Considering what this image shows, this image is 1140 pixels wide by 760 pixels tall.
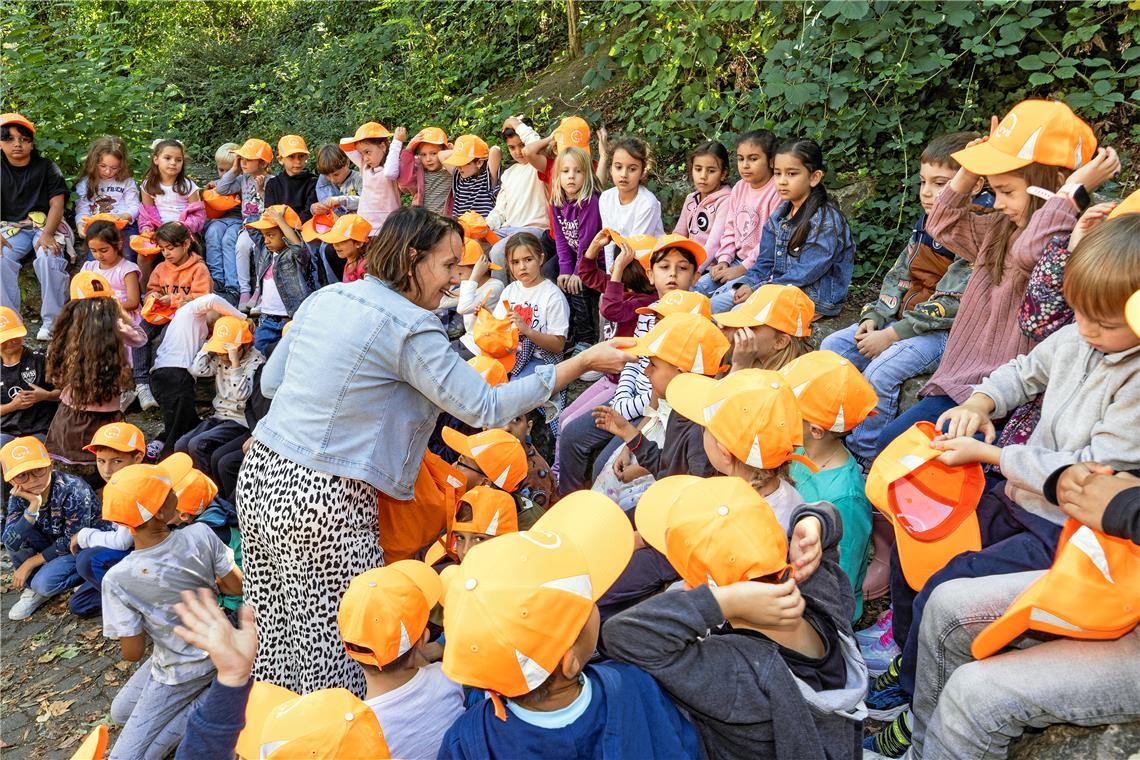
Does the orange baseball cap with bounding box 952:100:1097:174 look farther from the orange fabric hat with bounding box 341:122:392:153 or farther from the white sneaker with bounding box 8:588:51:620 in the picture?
the orange fabric hat with bounding box 341:122:392:153

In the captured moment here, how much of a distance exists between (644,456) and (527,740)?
1896 millimetres

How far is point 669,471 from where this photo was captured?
359 centimetres

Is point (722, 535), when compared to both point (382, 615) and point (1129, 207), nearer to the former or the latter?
point (382, 615)

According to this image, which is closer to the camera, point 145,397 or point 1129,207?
point 1129,207

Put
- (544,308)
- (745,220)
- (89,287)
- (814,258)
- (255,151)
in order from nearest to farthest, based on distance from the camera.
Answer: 1. (814,258)
2. (745,220)
3. (544,308)
4. (89,287)
5. (255,151)

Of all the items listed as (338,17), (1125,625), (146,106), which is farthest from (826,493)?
(338,17)

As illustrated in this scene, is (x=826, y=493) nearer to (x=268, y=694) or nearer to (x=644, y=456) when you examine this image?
(x=644, y=456)

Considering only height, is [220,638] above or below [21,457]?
above

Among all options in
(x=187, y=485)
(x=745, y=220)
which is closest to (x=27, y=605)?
(x=187, y=485)

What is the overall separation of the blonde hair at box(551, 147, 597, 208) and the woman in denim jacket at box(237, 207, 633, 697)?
3.36m

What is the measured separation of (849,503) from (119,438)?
13.1 ft

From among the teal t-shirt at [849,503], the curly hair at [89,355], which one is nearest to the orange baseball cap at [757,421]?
the teal t-shirt at [849,503]

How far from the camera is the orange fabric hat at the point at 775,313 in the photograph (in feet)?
12.8

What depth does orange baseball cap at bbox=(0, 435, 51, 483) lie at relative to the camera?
5090 mm
